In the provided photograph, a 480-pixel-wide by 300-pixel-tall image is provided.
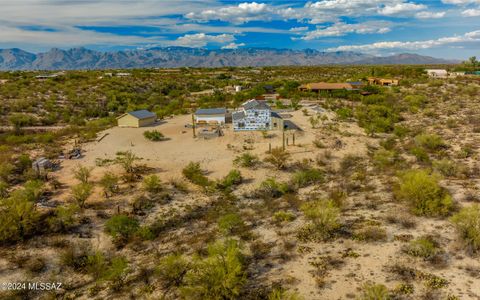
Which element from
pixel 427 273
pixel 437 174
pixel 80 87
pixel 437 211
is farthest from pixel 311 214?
pixel 80 87

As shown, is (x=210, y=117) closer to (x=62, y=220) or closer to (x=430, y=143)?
(x=430, y=143)

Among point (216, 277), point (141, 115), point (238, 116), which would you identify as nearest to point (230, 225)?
point (216, 277)

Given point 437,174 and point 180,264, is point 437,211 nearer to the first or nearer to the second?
point 437,174

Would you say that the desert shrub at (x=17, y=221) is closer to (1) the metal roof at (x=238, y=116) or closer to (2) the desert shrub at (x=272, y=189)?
(2) the desert shrub at (x=272, y=189)

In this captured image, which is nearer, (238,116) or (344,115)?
(238,116)

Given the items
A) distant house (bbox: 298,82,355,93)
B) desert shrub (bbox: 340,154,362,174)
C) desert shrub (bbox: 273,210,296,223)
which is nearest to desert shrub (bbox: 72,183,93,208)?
desert shrub (bbox: 273,210,296,223)
